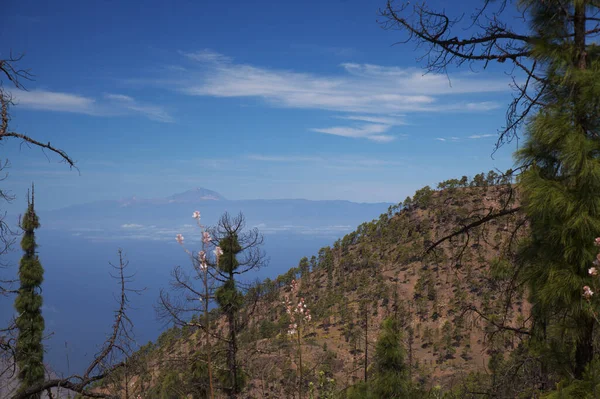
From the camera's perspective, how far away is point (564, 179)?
14.8 ft

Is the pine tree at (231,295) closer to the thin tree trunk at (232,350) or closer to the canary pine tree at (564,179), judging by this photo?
the thin tree trunk at (232,350)

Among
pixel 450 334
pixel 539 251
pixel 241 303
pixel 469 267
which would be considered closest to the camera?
pixel 539 251

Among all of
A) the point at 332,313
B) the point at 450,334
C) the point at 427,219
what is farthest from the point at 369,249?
the point at 450,334

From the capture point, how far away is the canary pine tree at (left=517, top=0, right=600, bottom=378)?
422 centimetres

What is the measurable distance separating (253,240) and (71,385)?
13.5 metres

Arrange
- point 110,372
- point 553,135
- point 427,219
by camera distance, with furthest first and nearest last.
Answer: point 427,219 → point 110,372 → point 553,135

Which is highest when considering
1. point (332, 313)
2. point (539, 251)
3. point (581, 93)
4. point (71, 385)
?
point (581, 93)

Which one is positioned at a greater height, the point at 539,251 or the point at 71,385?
the point at 539,251

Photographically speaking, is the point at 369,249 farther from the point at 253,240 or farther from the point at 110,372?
the point at 110,372

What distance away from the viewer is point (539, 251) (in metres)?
4.73

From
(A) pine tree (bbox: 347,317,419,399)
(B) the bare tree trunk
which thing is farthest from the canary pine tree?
(A) pine tree (bbox: 347,317,419,399)

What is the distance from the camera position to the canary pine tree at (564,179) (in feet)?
13.9

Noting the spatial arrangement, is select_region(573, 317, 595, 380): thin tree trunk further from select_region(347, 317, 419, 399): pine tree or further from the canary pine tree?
select_region(347, 317, 419, 399): pine tree

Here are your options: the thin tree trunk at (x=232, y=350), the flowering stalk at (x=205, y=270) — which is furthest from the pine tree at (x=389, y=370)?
the flowering stalk at (x=205, y=270)
